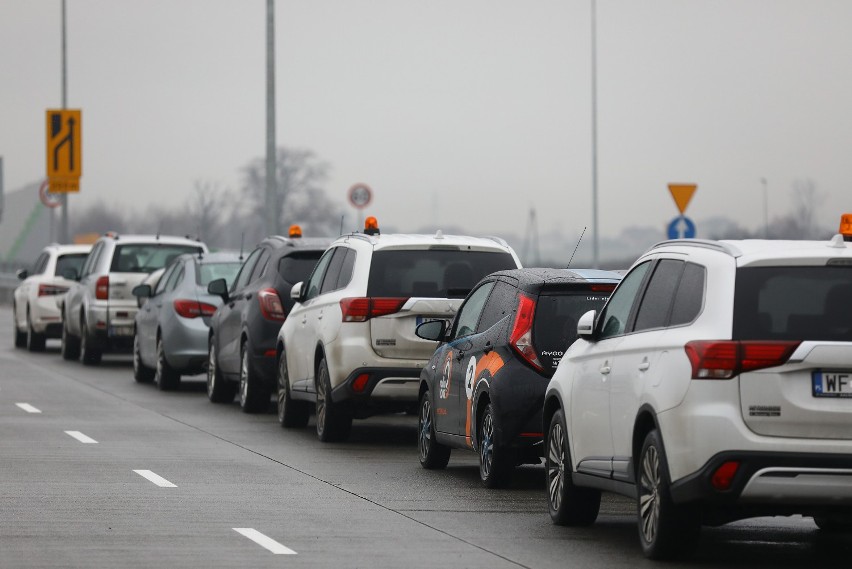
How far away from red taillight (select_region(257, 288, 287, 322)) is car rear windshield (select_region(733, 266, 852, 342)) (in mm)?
10789

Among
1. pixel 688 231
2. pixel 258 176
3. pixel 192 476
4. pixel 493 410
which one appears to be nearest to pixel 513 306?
pixel 493 410

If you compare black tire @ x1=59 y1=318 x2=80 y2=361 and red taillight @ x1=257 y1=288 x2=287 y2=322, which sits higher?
red taillight @ x1=257 y1=288 x2=287 y2=322

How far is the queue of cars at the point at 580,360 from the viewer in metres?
9.03

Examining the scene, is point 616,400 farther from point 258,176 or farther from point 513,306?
point 258,176

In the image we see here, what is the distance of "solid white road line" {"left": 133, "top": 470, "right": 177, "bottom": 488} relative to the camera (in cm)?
1324

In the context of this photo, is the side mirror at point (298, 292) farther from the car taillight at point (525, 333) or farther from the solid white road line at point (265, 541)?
the solid white road line at point (265, 541)

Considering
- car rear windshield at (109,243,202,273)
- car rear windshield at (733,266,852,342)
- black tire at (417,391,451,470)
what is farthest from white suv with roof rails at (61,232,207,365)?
car rear windshield at (733,266,852,342)

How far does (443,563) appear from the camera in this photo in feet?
31.6

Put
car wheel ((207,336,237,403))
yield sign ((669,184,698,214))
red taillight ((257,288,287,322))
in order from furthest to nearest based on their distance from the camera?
yield sign ((669,184,698,214)) < car wheel ((207,336,237,403)) < red taillight ((257,288,287,322))

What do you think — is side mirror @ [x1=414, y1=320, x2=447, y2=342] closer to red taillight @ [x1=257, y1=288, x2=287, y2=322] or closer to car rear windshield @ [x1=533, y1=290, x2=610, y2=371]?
car rear windshield @ [x1=533, y1=290, x2=610, y2=371]

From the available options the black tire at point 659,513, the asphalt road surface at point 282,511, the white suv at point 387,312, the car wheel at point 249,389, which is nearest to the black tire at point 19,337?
the car wheel at point 249,389

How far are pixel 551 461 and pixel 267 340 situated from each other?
8526mm

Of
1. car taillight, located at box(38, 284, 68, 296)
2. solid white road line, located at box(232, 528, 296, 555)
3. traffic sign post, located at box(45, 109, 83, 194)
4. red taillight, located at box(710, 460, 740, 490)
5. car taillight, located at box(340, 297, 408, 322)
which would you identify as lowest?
solid white road line, located at box(232, 528, 296, 555)

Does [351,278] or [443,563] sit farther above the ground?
[351,278]
